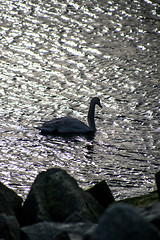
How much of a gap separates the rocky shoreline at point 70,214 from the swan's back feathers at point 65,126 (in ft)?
17.9

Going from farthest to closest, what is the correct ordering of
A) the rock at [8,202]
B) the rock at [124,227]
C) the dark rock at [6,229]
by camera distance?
the rock at [8,202] → the dark rock at [6,229] → the rock at [124,227]

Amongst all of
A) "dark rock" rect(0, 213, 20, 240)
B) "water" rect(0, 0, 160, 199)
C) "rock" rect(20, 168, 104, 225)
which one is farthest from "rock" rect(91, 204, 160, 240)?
"water" rect(0, 0, 160, 199)

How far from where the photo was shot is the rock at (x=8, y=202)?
22.9 feet

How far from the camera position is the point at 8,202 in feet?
24.2

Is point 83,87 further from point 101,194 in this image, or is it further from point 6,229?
point 6,229

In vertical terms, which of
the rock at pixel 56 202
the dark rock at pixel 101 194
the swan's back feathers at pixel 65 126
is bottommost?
the swan's back feathers at pixel 65 126

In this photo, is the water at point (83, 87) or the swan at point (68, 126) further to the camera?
the swan at point (68, 126)

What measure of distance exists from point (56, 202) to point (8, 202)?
800mm

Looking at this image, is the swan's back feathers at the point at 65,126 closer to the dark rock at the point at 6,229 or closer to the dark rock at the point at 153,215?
the dark rock at the point at 6,229

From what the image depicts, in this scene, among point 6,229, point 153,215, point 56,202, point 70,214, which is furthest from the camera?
point 56,202

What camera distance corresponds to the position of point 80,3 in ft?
78.4

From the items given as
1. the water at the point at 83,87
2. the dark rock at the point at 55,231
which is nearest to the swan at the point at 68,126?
the water at the point at 83,87

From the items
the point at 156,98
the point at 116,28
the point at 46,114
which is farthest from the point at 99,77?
→ the point at 116,28

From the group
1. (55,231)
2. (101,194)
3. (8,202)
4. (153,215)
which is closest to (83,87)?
(101,194)
